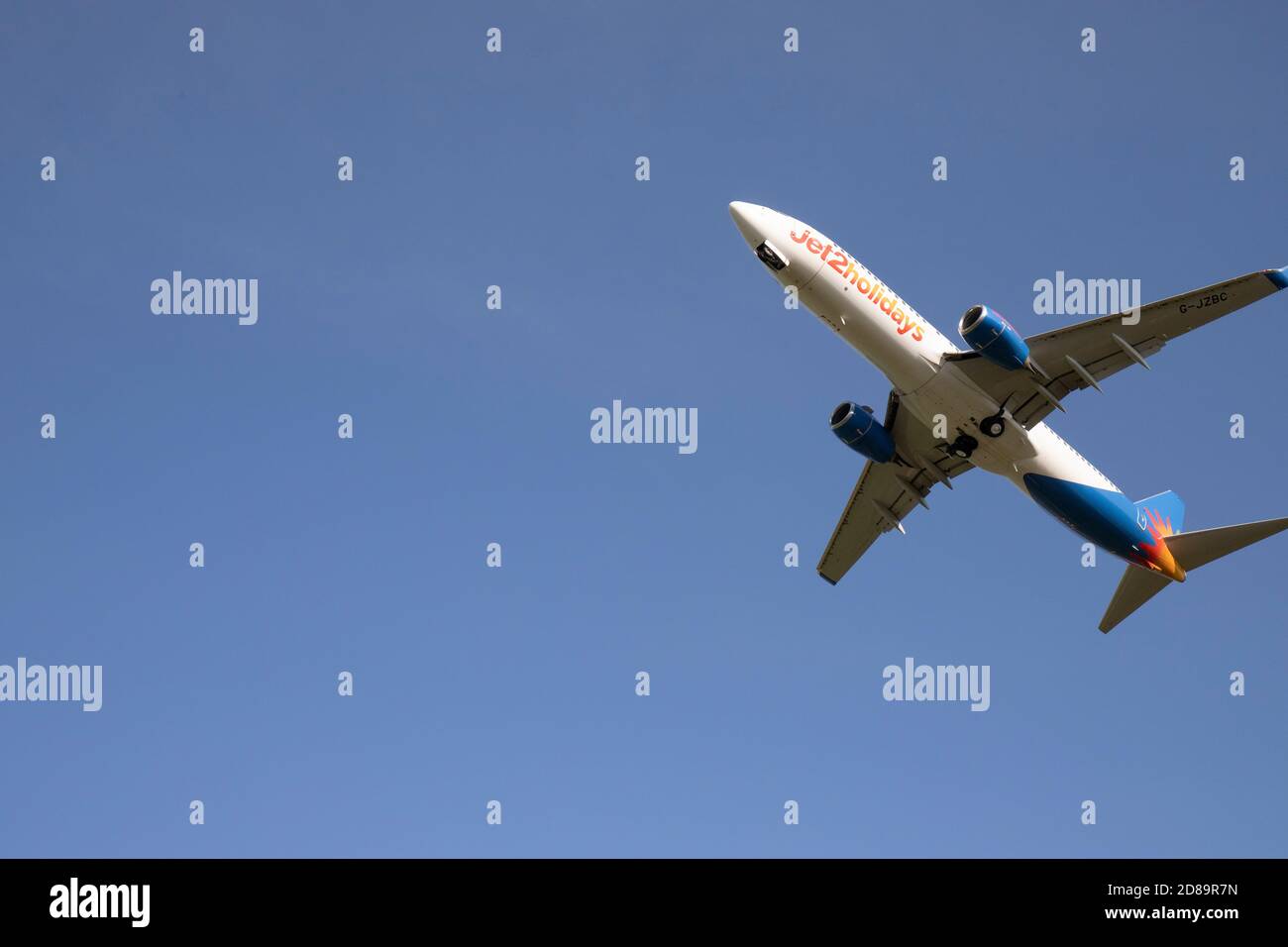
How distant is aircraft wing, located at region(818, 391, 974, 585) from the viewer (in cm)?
5809

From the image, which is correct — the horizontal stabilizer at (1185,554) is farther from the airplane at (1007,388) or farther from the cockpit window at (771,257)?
the cockpit window at (771,257)

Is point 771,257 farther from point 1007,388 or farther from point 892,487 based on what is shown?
point 892,487

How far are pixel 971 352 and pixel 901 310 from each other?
349cm

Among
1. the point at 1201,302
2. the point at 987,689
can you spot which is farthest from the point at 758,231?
the point at 987,689

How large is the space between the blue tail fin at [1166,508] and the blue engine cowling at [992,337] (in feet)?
38.1

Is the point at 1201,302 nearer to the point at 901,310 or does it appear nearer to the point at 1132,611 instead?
the point at 901,310

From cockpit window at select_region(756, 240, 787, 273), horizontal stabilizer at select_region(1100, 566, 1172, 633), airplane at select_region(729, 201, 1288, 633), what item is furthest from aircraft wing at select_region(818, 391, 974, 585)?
cockpit window at select_region(756, 240, 787, 273)

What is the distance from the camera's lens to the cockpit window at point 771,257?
48.8 meters

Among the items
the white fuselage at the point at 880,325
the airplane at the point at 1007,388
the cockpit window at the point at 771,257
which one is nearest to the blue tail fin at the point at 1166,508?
the airplane at the point at 1007,388

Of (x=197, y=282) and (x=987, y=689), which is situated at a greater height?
(x=197, y=282)

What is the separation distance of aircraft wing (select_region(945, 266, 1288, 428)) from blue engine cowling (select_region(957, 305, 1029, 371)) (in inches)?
57.1

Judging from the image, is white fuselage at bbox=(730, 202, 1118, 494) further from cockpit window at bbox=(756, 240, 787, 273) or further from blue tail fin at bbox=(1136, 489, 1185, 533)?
blue tail fin at bbox=(1136, 489, 1185, 533)

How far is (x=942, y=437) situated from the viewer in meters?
53.4
